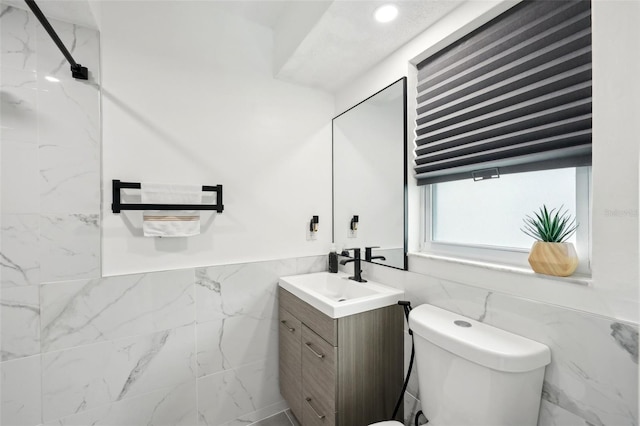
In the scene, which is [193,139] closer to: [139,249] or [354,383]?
[139,249]

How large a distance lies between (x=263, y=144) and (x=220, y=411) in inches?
66.6

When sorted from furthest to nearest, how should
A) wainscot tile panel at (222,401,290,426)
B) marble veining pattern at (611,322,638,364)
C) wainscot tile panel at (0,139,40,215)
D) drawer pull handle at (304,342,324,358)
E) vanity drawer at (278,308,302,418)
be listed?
1. wainscot tile panel at (222,401,290,426)
2. vanity drawer at (278,308,302,418)
3. drawer pull handle at (304,342,324,358)
4. wainscot tile panel at (0,139,40,215)
5. marble veining pattern at (611,322,638,364)

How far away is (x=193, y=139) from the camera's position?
1.56 m

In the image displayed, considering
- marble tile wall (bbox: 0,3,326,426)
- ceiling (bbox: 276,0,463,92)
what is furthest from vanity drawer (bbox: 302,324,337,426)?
ceiling (bbox: 276,0,463,92)

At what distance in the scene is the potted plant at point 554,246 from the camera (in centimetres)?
88

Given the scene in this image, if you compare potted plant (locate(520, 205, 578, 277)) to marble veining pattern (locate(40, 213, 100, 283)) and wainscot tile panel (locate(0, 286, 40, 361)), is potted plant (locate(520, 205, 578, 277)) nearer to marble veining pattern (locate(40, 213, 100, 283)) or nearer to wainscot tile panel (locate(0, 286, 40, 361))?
marble veining pattern (locate(40, 213, 100, 283))

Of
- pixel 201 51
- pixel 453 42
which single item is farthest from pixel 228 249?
pixel 453 42

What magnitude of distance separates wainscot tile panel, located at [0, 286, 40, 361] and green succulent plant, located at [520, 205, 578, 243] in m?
2.18

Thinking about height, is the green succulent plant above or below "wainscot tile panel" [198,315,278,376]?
above

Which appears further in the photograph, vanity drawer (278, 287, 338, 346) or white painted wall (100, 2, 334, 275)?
white painted wall (100, 2, 334, 275)

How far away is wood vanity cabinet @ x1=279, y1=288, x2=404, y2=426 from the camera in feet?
4.03

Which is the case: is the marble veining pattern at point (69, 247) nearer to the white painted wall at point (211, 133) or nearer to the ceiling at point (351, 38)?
the white painted wall at point (211, 133)

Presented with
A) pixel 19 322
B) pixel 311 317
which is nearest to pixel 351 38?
pixel 311 317

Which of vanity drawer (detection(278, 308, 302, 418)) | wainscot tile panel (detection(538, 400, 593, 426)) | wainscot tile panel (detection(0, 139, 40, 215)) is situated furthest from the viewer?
vanity drawer (detection(278, 308, 302, 418))
